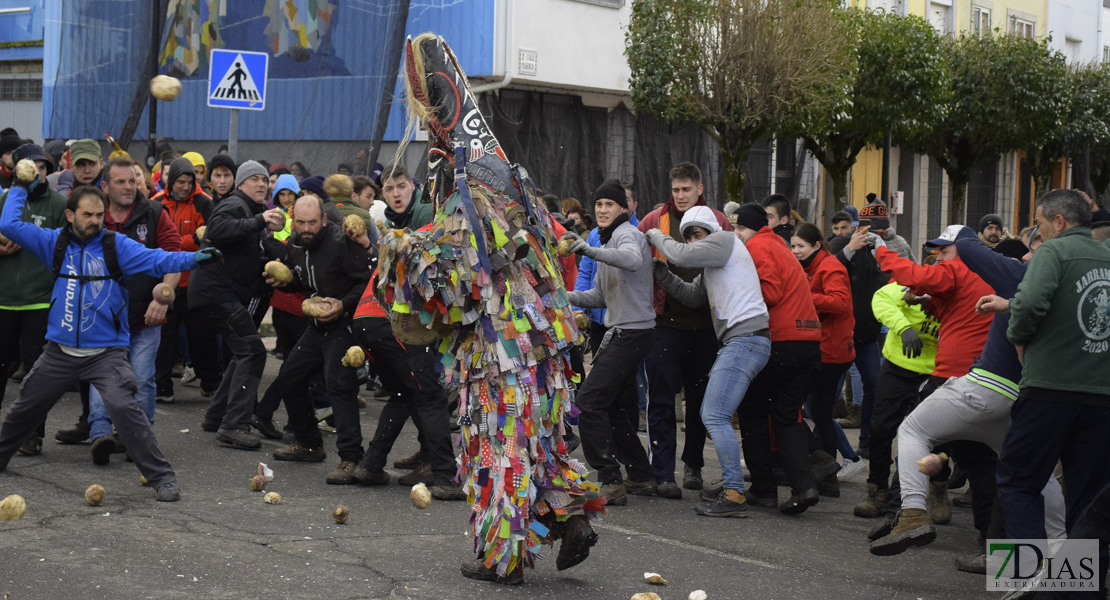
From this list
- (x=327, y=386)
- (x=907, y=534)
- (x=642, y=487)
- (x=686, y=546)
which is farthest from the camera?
(x=327, y=386)

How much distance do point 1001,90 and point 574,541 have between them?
24978 millimetres

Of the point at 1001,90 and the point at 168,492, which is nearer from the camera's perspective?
the point at 168,492

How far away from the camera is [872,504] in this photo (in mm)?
7430

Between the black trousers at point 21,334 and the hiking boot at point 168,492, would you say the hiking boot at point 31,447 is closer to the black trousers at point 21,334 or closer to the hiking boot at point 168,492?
the black trousers at point 21,334

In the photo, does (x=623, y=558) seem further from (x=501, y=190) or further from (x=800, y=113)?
(x=800, y=113)

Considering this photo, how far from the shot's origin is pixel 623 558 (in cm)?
612

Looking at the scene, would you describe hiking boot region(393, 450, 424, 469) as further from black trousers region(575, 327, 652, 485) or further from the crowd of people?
black trousers region(575, 327, 652, 485)

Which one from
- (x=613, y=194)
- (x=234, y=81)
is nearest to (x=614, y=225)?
(x=613, y=194)

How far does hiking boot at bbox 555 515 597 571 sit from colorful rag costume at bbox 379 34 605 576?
0.05 m

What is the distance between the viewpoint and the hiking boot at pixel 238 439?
8.55 meters

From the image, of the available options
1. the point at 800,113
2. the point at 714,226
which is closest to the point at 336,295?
the point at 714,226

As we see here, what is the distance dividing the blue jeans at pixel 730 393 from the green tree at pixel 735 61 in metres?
12.9

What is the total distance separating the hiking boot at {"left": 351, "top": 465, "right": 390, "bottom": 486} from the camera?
7.64 m

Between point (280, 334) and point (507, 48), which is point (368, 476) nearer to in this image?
point (280, 334)
